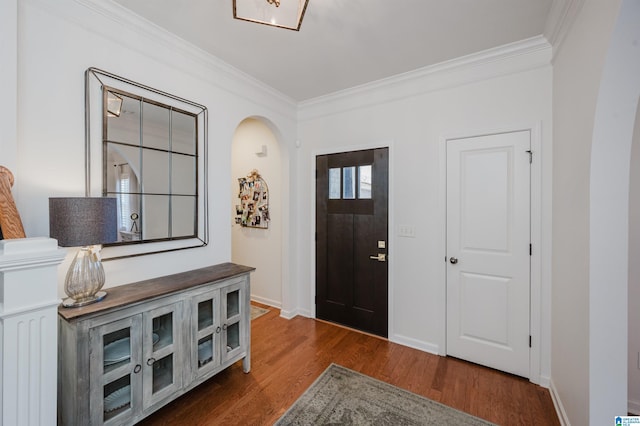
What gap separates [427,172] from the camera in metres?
2.62

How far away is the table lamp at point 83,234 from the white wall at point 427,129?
2308mm

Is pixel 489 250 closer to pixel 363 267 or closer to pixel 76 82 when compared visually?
pixel 363 267

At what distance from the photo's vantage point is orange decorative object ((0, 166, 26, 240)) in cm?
124

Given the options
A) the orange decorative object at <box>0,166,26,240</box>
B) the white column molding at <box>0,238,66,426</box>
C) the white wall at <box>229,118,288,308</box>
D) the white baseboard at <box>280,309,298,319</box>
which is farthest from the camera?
the white wall at <box>229,118,288,308</box>

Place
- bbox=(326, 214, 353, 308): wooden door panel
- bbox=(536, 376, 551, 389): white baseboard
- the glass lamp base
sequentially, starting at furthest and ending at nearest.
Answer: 1. bbox=(326, 214, 353, 308): wooden door panel
2. bbox=(536, 376, 551, 389): white baseboard
3. the glass lamp base

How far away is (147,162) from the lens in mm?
1989

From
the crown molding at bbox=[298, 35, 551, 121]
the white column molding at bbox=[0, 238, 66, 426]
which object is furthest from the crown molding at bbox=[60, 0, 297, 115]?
the white column molding at bbox=[0, 238, 66, 426]

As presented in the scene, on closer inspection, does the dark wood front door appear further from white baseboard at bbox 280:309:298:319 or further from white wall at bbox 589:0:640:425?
white wall at bbox 589:0:640:425

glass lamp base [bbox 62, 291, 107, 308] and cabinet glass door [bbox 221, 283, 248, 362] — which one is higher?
glass lamp base [bbox 62, 291, 107, 308]

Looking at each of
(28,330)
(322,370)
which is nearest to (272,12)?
(28,330)

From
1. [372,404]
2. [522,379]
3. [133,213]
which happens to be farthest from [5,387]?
[522,379]

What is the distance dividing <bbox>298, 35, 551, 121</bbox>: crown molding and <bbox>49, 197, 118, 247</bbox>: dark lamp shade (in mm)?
2505

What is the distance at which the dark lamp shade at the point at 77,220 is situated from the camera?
4.41 ft

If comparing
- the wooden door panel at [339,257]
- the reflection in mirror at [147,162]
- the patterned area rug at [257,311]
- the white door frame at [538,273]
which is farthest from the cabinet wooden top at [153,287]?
the white door frame at [538,273]
